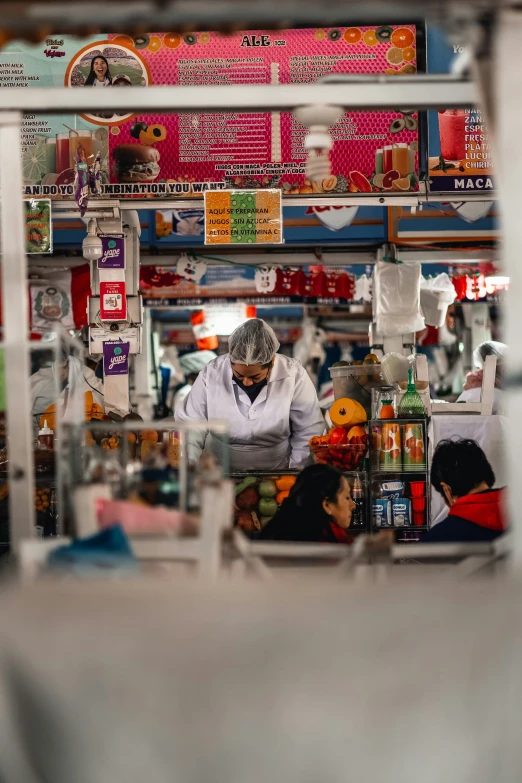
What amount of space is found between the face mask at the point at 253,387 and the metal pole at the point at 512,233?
12.0ft

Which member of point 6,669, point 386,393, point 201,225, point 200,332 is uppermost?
point 201,225

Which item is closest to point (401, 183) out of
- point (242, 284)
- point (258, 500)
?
point (258, 500)

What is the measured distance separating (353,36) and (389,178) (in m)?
1.20

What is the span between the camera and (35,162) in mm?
7375

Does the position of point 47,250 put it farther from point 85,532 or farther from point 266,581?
point 266,581

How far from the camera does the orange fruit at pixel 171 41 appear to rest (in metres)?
7.37

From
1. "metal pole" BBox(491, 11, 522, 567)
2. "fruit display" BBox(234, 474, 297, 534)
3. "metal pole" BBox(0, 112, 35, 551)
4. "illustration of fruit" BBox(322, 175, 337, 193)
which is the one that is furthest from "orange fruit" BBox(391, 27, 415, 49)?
"metal pole" BBox(0, 112, 35, 551)

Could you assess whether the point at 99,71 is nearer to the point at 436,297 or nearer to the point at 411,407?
the point at 411,407

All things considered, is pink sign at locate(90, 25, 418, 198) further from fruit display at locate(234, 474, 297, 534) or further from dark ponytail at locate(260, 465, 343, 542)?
dark ponytail at locate(260, 465, 343, 542)

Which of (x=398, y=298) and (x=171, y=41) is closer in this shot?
(x=171, y=41)

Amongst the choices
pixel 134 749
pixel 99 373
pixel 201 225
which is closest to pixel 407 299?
pixel 201 225

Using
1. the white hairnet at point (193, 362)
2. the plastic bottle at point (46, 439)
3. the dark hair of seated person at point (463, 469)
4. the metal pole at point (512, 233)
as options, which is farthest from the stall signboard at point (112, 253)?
the white hairnet at point (193, 362)

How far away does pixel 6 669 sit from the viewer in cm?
268

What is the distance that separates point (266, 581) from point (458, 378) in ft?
34.3
